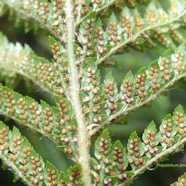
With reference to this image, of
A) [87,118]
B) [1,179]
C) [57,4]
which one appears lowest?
[1,179]

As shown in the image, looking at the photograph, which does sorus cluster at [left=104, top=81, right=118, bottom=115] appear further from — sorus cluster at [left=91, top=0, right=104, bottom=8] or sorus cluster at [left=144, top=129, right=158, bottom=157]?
sorus cluster at [left=91, top=0, right=104, bottom=8]

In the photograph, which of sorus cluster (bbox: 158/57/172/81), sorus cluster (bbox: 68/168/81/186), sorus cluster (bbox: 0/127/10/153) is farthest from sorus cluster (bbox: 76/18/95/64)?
sorus cluster (bbox: 68/168/81/186)

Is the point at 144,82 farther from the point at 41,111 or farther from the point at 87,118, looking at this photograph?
the point at 41,111

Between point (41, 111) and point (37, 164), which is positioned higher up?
point (41, 111)

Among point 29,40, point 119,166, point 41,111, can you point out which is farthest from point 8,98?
point 29,40

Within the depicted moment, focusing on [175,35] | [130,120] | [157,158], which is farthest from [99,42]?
[130,120]

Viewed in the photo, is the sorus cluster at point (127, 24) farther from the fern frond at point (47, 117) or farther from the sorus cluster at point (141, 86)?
the fern frond at point (47, 117)

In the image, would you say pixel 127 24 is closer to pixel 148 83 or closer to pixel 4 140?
pixel 148 83
